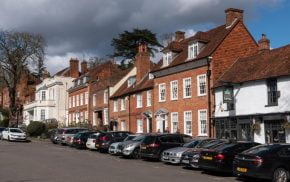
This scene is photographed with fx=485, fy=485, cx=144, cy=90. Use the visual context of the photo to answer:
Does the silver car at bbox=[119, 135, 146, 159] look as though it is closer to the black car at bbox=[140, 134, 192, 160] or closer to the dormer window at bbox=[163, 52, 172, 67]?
the black car at bbox=[140, 134, 192, 160]

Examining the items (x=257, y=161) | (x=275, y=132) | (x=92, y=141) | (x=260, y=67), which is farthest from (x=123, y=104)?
(x=257, y=161)

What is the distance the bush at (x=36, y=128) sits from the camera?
6388cm

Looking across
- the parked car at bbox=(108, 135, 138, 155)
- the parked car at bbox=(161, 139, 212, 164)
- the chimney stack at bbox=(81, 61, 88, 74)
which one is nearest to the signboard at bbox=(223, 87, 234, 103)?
the parked car at bbox=(108, 135, 138, 155)

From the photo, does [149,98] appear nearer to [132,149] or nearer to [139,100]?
[139,100]

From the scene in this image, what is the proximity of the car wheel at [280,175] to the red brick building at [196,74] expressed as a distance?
19581mm

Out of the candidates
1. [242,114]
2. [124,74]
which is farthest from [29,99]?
[242,114]

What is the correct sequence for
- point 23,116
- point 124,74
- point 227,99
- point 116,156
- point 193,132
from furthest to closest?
point 23,116 → point 124,74 → point 193,132 → point 227,99 → point 116,156

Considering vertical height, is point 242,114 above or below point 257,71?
below

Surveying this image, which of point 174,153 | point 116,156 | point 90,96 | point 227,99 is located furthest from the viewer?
point 90,96

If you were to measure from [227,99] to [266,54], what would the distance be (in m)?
4.82

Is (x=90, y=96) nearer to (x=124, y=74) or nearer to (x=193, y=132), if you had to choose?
(x=124, y=74)

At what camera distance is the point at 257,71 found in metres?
33.1

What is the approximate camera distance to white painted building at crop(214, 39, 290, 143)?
30.0m

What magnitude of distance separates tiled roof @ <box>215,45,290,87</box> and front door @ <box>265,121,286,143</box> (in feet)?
9.86
